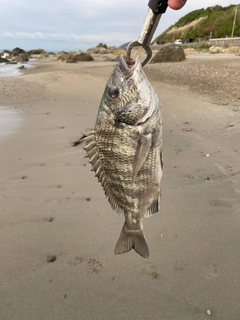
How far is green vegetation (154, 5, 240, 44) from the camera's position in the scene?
1914 inches

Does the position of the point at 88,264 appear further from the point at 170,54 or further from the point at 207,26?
the point at 207,26

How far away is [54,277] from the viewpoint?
3049 mm

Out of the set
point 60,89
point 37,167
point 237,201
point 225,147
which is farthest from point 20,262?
point 60,89

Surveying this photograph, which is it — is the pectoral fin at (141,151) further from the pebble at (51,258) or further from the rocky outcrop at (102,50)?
the rocky outcrop at (102,50)

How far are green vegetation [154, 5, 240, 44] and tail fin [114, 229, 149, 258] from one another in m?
49.7

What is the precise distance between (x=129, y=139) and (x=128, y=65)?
0.54 meters

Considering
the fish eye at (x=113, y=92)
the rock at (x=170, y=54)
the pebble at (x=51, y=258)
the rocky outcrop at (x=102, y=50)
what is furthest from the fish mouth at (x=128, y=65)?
the rocky outcrop at (x=102, y=50)

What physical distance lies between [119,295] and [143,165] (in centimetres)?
139

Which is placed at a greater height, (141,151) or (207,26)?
(207,26)

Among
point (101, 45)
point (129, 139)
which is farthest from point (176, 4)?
point (101, 45)

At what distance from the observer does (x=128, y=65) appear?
7.24 ft

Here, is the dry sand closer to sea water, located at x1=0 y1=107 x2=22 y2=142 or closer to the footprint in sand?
Answer: the footprint in sand

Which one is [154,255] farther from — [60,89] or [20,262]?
[60,89]

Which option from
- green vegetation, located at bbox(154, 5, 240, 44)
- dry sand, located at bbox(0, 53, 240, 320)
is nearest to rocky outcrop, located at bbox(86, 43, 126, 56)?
green vegetation, located at bbox(154, 5, 240, 44)
